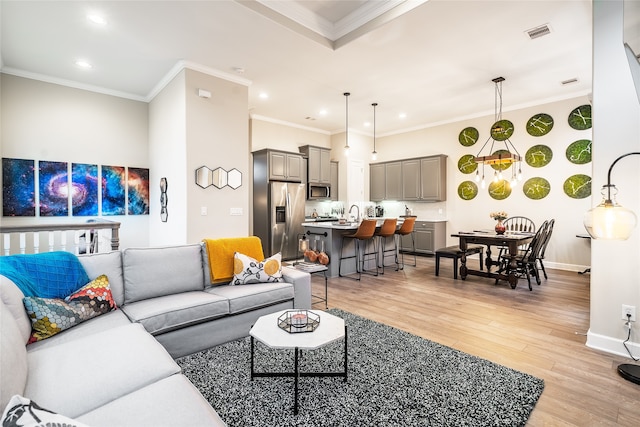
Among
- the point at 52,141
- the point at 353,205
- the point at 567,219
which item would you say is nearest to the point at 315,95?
the point at 353,205

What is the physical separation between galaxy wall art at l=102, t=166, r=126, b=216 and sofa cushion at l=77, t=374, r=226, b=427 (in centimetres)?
490

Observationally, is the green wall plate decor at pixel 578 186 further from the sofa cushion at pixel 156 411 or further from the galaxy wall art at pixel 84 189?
the galaxy wall art at pixel 84 189

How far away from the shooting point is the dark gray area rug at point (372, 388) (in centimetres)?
176

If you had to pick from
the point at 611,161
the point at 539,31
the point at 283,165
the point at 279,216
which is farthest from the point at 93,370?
the point at 283,165

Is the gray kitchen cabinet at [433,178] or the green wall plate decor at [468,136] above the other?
the green wall plate decor at [468,136]

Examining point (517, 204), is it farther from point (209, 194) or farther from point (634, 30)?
point (209, 194)

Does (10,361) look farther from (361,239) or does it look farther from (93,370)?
(361,239)

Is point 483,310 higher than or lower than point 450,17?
lower

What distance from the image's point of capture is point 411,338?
2797 millimetres

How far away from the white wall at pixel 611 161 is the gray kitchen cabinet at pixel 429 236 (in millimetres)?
4473

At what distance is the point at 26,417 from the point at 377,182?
Answer: 8.14m

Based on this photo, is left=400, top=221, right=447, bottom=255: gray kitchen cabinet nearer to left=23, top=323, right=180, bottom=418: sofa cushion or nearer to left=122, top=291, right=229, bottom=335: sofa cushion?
left=122, top=291, right=229, bottom=335: sofa cushion

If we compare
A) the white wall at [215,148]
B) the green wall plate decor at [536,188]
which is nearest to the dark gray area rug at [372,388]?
the white wall at [215,148]

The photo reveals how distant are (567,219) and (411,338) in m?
4.85
